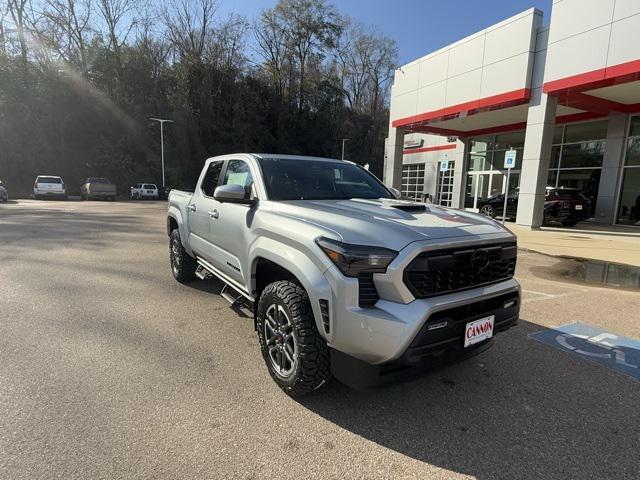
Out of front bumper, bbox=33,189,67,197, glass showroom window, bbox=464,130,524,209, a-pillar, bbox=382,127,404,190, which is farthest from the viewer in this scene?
front bumper, bbox=33,189,67,197

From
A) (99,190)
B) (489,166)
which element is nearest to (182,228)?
(489,166)

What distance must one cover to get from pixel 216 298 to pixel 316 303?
10.3 ft

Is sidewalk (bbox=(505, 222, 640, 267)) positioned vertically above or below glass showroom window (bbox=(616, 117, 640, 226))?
below

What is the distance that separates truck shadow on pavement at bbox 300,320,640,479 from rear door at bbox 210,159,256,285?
4.94ft

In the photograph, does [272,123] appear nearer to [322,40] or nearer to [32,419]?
[322,40]

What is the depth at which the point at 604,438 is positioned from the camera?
2.67m

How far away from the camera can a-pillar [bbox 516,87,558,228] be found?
14.0 meters

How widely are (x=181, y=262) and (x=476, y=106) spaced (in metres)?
14.4

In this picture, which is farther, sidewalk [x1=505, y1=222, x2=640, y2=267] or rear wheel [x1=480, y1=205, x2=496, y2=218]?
rear wheel [x1=480, y1=205, x2=496, y2=218]

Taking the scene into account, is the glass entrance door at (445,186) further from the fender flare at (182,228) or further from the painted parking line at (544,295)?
the fender flare at (182,228)

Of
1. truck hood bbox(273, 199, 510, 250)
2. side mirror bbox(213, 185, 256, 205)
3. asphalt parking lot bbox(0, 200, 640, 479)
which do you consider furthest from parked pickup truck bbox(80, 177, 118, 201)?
truck hood bbox(273, 199, 510, 250)

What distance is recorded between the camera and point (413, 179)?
3062 centimetres

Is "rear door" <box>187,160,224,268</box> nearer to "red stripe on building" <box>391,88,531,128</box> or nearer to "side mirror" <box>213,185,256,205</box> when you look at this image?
"side mirror" <box>213,185,256,205</box>

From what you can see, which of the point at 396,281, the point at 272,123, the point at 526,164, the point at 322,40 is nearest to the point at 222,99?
the point at 272,123
